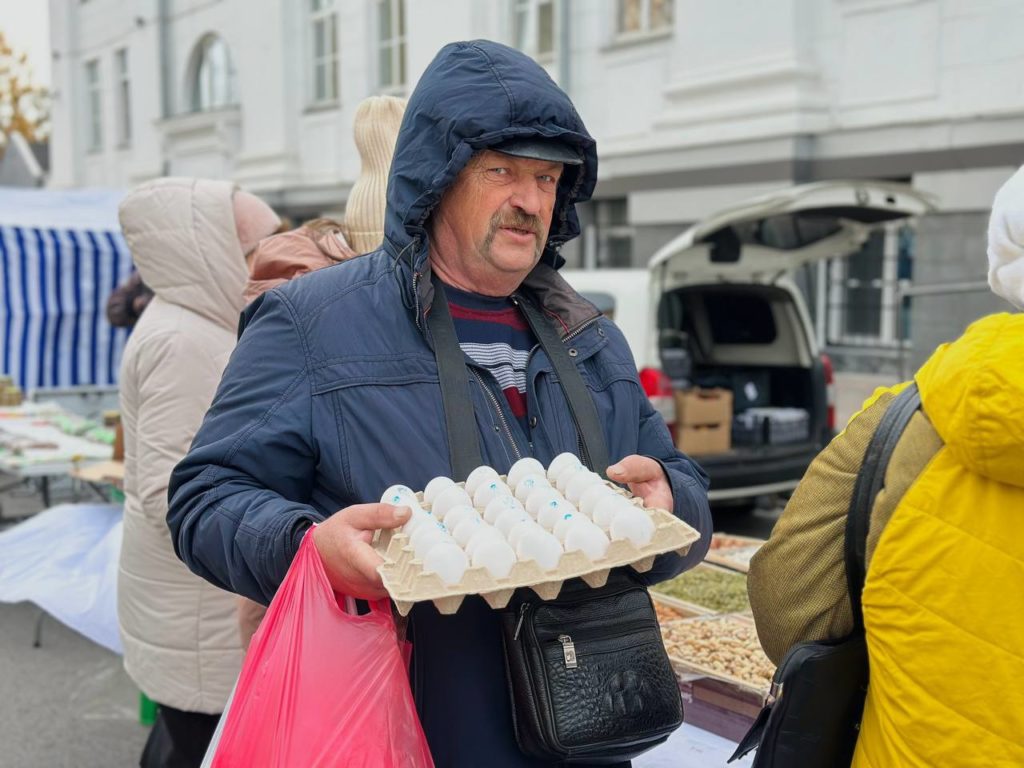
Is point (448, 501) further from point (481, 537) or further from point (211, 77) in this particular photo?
point (211, 77)

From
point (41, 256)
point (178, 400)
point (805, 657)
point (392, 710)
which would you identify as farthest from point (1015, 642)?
point (41, 256)

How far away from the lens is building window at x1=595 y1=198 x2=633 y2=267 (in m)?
14.1

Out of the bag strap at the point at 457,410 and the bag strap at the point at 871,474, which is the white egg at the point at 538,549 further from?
the bag strap at the point at 871,474

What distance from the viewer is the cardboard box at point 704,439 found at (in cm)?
680

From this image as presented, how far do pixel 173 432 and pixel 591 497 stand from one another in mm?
1625

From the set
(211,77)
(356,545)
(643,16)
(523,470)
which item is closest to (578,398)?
(523,470)

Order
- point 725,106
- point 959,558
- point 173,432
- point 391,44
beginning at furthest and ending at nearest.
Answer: point 391,44 → point 725,106 → point 173,432 → point 959,558

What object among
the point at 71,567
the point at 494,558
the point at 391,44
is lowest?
the point at 71,567

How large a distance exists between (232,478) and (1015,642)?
1.21 meters

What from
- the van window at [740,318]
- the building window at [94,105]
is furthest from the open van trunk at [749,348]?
the building window at [94,105]

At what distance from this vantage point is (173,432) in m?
2.93

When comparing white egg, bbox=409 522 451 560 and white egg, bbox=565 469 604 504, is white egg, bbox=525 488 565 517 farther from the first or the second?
white egg, bbox=409 522 451 560

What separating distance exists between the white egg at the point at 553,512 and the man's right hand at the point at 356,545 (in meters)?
0.21

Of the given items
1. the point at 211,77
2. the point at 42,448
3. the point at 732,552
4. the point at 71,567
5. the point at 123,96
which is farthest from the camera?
the point at 123,96
